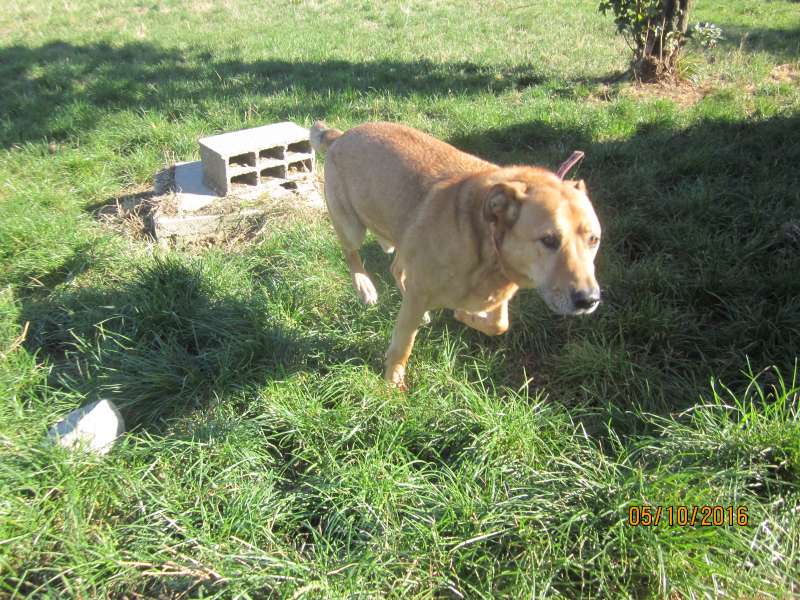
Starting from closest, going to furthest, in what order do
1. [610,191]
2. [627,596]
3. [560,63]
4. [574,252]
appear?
[627,596], [574,252], [610,191], [560,63]

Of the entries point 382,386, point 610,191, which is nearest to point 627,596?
point 382,386

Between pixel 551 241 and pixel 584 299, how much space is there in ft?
1.17

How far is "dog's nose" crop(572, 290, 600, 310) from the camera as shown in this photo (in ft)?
8.74

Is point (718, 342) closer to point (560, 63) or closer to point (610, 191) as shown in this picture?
point (610, 191)

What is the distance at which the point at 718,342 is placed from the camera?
12.5 ft

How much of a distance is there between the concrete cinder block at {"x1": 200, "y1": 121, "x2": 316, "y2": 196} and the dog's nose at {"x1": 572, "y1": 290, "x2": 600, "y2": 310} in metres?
4.09

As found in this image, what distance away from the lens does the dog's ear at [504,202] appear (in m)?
2.96

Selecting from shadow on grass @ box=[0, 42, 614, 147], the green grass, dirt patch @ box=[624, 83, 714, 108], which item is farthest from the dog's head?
dirt patch @ box=[624, 83, 714, 108]

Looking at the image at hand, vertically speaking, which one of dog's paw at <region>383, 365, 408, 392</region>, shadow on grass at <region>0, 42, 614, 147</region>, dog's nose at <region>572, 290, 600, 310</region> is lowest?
dog's paw at <region>383, 365, 408, 392</region>

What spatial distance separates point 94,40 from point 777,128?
12626mm

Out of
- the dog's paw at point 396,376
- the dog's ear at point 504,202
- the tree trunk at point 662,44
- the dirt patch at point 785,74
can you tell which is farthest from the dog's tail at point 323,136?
the dirt patch at point 785,74

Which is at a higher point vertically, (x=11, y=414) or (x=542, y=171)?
(x=542, y=171)

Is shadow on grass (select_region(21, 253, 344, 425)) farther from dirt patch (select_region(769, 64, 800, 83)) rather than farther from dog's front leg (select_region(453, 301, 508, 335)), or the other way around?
dirt patch (select_region(769, 64, 800, 83))

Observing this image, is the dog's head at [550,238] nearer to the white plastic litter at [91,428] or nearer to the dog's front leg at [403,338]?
the dog's front leg at [403,338]
